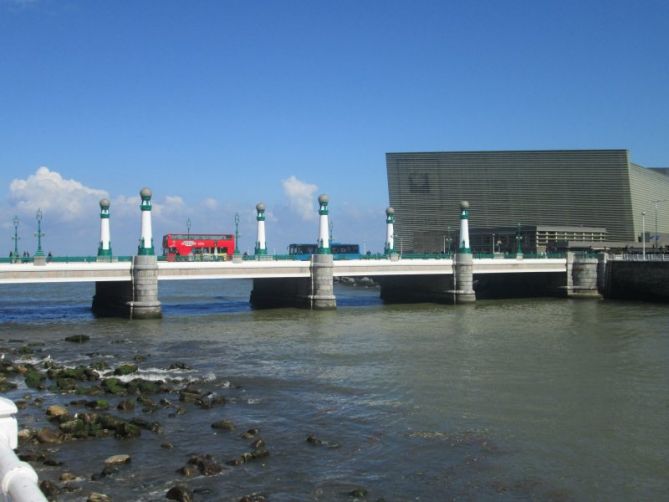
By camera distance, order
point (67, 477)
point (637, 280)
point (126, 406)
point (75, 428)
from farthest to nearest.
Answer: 1. point (637, 280)
2. point (126, 406)
3. point (75, 428)
4. point (67, 477)

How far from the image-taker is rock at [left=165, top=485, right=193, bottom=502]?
1466 centimetres

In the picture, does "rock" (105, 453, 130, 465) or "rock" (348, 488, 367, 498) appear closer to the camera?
"rock" (348, 488, 367, 498)

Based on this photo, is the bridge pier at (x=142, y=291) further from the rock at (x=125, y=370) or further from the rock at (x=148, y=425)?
the rock at (x=148, y=425)

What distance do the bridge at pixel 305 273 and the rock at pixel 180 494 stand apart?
122 feet

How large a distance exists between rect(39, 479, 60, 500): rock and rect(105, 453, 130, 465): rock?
6.74 ft

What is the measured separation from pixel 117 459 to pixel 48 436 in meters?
3.04

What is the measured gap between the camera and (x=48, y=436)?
19031 mm

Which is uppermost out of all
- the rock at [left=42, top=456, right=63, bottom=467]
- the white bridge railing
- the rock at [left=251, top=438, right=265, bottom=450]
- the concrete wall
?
the white bridge railing

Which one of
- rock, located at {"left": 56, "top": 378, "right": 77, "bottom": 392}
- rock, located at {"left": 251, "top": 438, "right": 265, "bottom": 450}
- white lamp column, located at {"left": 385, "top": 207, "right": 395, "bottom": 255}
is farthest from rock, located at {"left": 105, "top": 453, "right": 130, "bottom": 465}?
white lamp column, located at {"left": 385, "top": 207, "right": 395, "bottom": 255}

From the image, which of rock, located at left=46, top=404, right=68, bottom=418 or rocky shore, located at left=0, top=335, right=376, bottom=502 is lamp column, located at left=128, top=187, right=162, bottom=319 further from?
rock, located at left=46, top=404, right=68, bottom=418

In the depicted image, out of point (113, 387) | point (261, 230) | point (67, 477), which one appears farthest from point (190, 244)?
point (67, 477)

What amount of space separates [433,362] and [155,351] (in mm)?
15204

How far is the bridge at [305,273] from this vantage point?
166ft

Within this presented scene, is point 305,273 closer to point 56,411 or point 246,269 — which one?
point 246,269
